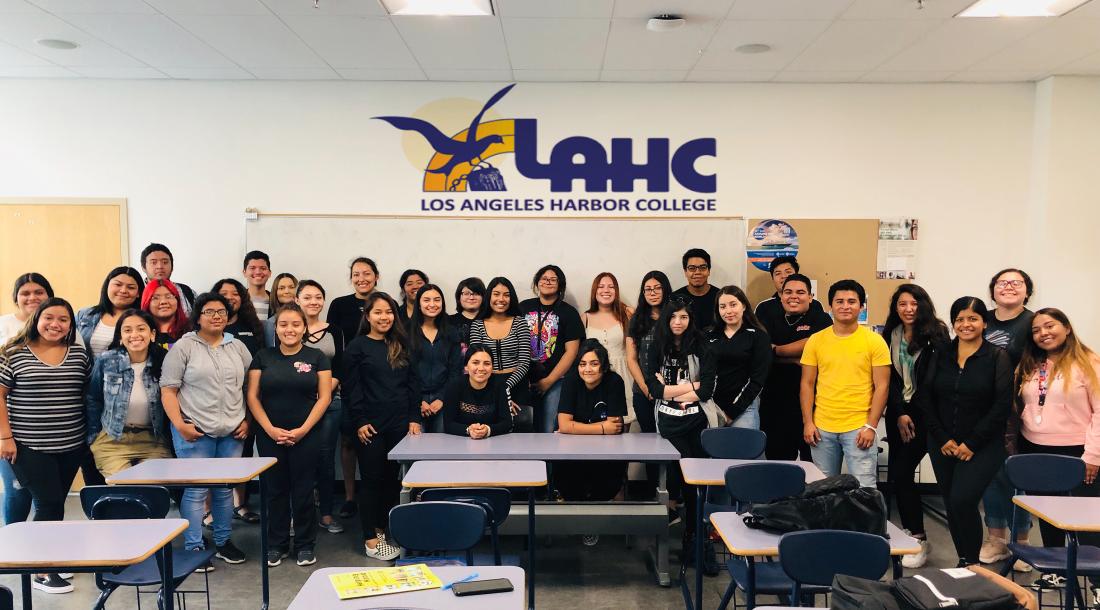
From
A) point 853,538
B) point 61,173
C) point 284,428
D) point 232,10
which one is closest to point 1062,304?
point 853,538

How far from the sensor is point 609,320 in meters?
4.70

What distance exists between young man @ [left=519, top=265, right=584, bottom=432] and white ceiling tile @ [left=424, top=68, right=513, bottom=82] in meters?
1.54

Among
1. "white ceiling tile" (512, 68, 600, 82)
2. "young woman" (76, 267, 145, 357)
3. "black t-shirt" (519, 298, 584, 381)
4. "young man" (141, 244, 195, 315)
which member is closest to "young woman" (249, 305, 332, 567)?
"young woman" (76, 267, 145, 357)

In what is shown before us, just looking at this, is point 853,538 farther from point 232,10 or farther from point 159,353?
point 232,10

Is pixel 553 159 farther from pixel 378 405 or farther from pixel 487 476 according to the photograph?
pixel 487 476

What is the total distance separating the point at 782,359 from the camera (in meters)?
4.41

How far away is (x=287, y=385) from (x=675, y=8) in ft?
10.1

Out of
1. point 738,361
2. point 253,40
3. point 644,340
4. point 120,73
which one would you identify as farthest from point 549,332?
point 120,73

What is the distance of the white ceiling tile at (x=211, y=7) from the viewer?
11.9 ft

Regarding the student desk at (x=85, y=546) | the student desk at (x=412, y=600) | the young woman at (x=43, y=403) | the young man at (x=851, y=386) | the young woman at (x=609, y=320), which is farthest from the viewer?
the young woman at (x=609, y=320)

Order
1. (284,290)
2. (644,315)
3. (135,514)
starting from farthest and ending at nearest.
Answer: (284,290)
(644,315)
(135,514)

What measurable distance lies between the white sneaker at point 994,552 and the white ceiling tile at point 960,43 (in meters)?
3.05

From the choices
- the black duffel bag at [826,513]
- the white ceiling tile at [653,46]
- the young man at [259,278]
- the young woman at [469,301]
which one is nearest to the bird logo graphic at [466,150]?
the white ceiling tile at [653,46]

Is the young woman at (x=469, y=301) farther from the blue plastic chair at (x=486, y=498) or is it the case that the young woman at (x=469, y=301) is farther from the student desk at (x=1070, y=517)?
the student desk at (x=1070, y=517)
